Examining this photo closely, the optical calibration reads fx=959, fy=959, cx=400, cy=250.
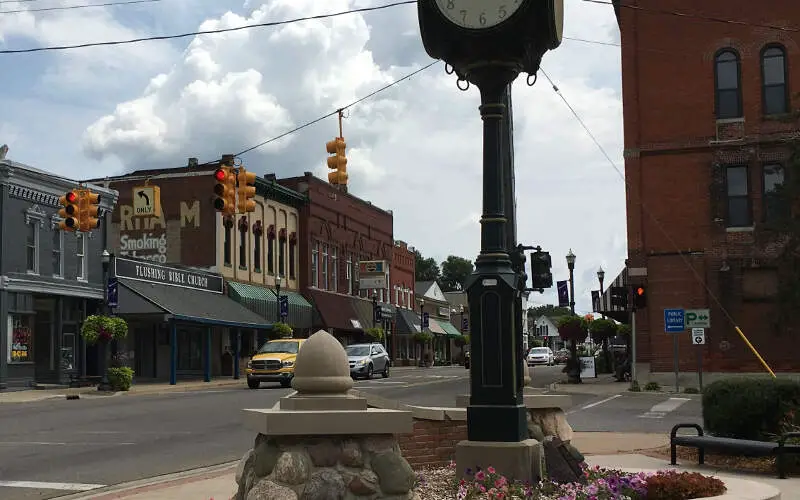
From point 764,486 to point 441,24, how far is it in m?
4.78

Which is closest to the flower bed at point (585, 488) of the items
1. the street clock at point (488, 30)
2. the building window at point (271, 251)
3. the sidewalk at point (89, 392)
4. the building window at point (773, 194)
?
the street clock at point (488, 30)

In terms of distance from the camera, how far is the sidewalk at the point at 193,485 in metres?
9.56

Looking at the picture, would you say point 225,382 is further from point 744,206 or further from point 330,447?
point 330,447

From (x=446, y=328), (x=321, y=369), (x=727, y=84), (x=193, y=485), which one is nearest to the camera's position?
(x=321, y=369)

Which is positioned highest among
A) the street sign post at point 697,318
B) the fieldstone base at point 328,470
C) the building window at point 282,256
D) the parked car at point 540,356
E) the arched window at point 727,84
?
the arched window at point 727,84

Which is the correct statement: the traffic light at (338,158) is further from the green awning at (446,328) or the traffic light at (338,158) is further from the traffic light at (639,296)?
the green awning at (446,328)

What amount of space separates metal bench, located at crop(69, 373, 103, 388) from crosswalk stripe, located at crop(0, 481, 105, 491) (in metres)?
25.8

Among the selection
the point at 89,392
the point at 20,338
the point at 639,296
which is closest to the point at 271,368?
the point at 89,392

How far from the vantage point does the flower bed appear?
6852mm

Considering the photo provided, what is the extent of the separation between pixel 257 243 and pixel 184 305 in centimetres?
1135

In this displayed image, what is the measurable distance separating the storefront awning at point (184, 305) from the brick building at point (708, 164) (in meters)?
17.7

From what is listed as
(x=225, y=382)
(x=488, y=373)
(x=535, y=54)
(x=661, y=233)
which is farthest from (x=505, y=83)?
(x=225, y=382)

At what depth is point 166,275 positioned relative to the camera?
4222 cm

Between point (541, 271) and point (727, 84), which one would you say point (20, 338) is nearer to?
point (541, 271)
